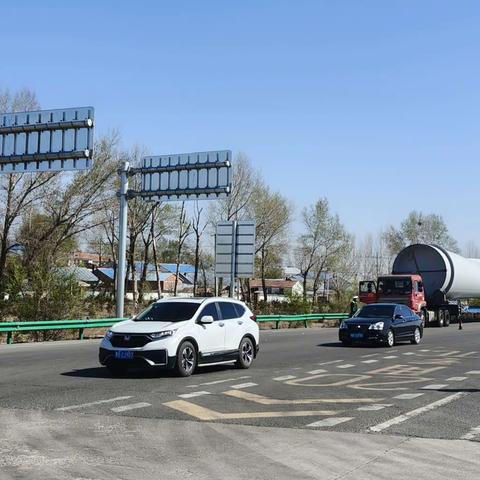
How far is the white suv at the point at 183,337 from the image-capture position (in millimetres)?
12844

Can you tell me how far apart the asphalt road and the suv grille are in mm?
666

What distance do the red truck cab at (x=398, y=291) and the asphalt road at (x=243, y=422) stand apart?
19.8m

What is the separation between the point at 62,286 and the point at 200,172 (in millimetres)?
8298

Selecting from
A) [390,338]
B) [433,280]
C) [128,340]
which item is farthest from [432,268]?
[128,340]

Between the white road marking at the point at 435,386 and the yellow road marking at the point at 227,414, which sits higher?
the white road marking at the point at 435,386

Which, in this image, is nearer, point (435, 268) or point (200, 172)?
point (200, 172)

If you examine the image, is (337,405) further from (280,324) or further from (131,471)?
(280,324)

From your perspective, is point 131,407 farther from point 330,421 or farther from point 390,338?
point 390,338

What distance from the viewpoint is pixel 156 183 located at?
32.1 meters

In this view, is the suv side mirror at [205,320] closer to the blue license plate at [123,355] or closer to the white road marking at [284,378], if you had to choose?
the blue license plate at [123,355]

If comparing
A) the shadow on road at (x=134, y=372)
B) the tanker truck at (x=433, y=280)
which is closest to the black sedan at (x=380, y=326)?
the shadow on road at (x=134, y=372)

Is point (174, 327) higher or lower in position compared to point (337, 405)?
higher

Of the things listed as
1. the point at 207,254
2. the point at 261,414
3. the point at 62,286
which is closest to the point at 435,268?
the point at 62,286

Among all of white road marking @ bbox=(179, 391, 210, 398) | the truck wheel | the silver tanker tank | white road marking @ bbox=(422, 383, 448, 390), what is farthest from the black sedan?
the truck wheel
